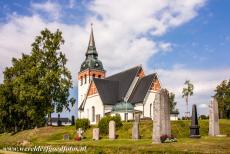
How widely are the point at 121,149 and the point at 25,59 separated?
4236cm

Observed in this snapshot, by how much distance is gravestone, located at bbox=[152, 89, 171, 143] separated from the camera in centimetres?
2688

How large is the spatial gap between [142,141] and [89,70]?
5568 centimetres

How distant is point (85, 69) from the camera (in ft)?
281

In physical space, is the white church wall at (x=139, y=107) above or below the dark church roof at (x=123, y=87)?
below

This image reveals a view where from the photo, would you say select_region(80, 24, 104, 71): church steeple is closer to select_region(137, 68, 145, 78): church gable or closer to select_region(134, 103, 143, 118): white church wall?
select_region(137, 68, 145, 78): church gable

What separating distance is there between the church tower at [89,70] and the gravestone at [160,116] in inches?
2188

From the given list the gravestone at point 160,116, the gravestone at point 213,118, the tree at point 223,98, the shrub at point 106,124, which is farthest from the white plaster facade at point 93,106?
the gravestone at point 160,116

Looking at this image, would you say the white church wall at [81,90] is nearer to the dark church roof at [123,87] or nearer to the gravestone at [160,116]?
the dark church roof at [123,87]

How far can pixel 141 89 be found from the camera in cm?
6450

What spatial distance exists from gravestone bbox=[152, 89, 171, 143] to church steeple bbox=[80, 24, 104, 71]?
57.1 metres

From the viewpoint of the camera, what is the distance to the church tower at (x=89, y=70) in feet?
277

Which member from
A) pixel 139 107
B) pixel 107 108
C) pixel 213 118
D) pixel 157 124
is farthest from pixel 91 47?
pixel 157 124

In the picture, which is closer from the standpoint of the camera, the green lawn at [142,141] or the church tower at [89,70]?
the green lawn at [142,141]

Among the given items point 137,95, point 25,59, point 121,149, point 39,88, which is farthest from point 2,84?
point 121,149
